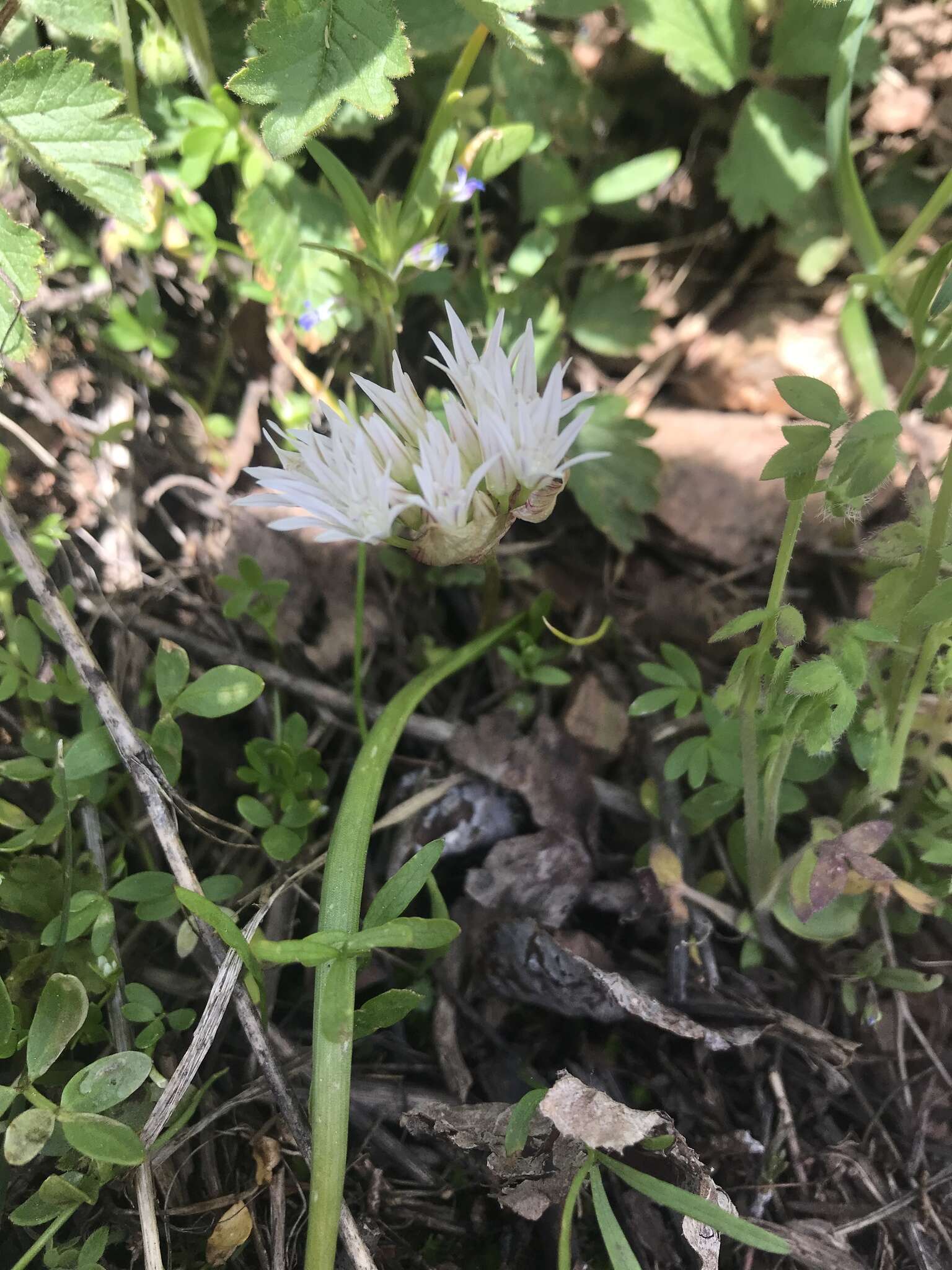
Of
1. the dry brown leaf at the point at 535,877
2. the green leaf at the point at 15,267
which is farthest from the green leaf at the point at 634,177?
the dry brown leaf at the point at 535,877

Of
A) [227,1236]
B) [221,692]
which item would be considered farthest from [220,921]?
[227,1236]

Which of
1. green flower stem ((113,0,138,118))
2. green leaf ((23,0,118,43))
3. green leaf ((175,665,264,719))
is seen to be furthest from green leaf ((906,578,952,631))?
green leaf ((23,0,118,43))

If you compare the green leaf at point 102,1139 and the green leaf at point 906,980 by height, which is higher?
the green leaf at point 102,1139

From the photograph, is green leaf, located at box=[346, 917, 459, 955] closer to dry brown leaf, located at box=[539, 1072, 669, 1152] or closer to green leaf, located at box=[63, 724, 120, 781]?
dry brown leaf, located at box=[539, 1072, 669, 1152]

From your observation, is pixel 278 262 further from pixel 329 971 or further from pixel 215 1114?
pixel 215 1114

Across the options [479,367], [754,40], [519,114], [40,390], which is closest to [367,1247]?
[479,367]

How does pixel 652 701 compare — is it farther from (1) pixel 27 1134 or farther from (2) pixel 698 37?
(2) pixel 698 37

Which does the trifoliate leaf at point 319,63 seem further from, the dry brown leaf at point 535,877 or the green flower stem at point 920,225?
the dry brown leaf at point 535,877
